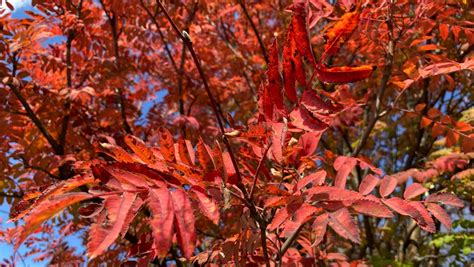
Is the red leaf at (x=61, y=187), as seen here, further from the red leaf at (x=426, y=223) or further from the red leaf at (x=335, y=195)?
the red leaf at (x=426, y=223)

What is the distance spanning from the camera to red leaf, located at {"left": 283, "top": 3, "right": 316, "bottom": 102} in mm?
1086

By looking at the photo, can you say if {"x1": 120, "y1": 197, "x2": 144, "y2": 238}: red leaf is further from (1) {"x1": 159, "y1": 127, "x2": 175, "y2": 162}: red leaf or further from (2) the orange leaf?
(2) the orange leaf

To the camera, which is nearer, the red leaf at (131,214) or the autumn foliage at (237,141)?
the red leaf at (131,214)

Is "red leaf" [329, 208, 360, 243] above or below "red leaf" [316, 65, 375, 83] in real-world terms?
below

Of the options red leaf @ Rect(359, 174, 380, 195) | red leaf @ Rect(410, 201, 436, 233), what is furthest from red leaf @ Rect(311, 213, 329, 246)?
red leaf @ Rect(359, 174, 380, 195)

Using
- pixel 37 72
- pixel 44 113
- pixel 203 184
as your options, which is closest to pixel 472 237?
pixel 203 184

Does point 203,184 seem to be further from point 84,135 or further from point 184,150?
point 84,135

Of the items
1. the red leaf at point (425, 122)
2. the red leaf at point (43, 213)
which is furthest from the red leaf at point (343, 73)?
the red leaf at point (425, 122)

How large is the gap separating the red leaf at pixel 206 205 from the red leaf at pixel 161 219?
0.12 metres

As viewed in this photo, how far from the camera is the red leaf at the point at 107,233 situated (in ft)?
2.46

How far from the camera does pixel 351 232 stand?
989 mm

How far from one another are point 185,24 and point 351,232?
3.98 meters

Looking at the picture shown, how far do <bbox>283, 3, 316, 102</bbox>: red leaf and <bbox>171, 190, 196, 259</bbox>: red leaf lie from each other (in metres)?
0.45

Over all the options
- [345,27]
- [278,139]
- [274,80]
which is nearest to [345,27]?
[345,27]
